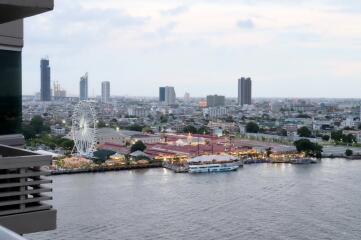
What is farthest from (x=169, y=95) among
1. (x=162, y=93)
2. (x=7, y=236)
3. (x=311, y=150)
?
(x=7, y=236)

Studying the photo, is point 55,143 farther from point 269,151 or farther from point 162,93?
point 162,93

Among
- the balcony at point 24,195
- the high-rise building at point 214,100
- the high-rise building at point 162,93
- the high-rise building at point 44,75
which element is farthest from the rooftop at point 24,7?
the high-rise building at point 162,93

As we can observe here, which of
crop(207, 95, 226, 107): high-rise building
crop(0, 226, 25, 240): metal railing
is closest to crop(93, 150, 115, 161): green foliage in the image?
crop(0, 226, 25, 240): metal railing

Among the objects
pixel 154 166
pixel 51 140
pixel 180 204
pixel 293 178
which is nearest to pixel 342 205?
pixel 180 204

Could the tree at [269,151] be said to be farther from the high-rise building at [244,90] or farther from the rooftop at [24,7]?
the high-rise building at [244,90]

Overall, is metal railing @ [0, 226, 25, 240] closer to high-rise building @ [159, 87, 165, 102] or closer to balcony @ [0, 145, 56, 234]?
balcony @ [0, 145, 56, 234]

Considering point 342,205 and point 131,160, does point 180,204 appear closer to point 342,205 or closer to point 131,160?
point 342,205
